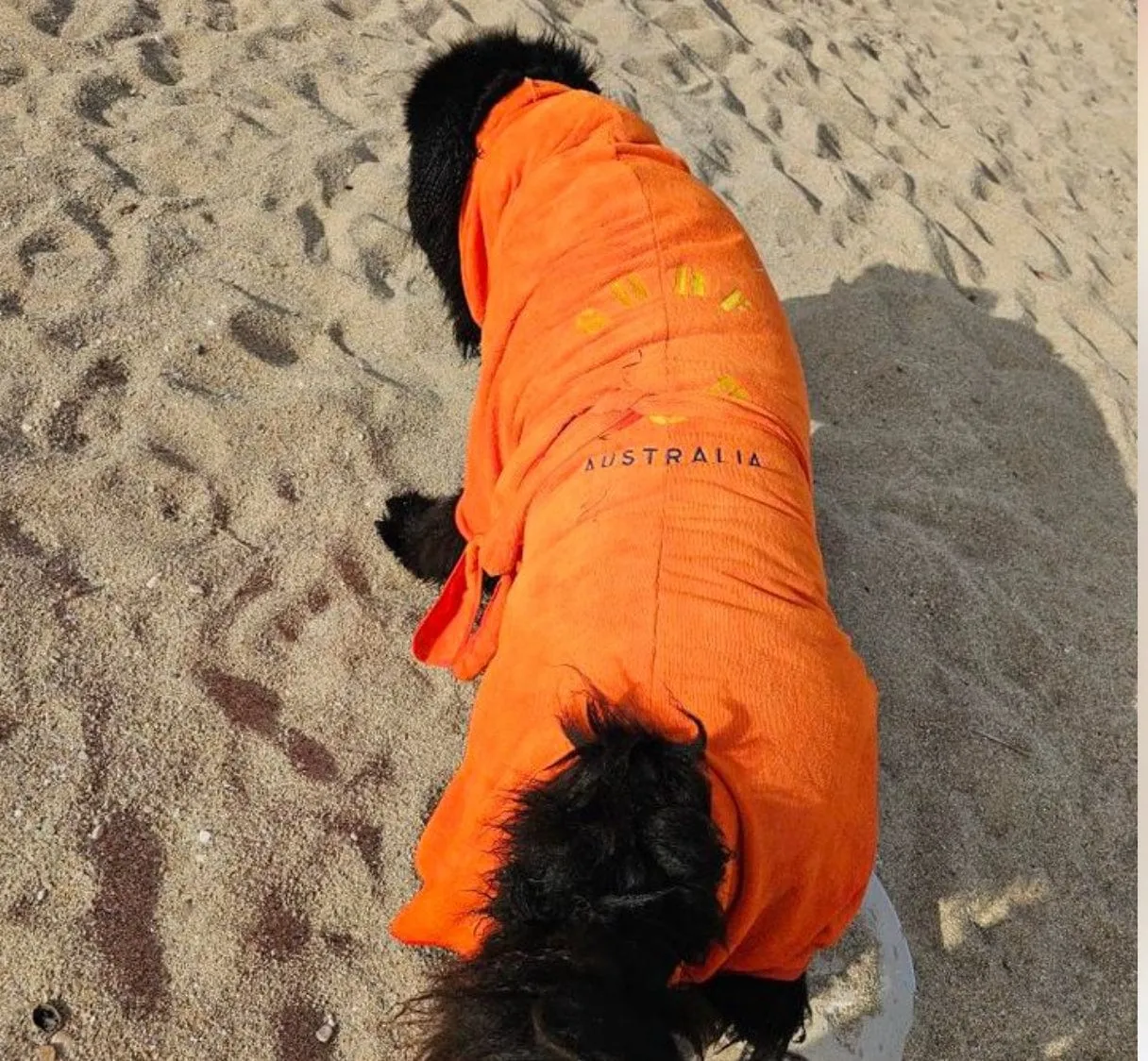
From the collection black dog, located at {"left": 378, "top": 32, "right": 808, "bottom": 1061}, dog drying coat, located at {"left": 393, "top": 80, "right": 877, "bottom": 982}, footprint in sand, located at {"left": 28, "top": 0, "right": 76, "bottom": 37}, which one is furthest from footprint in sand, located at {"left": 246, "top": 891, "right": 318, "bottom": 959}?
footprint in sand, located at {"left": 28, "top": 0, "right": 76, "bottom": 37}

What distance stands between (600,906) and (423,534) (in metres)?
1.19

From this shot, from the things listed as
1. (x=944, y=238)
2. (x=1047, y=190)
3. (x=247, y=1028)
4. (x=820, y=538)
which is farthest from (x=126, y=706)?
(x=1047, y=190)

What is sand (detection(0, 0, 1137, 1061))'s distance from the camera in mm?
1523

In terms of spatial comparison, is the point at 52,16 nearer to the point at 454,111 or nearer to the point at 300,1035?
the point at 454,111

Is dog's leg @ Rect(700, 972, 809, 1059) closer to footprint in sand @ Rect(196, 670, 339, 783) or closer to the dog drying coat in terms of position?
the dog drying coat

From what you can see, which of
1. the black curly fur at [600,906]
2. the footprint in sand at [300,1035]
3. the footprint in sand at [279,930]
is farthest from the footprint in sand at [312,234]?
the black curly fur at [600,906]

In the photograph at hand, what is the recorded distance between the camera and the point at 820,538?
7.41ft

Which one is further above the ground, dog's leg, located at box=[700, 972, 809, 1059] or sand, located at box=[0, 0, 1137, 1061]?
dog's leg, located at box=[700, 972, 809, 1059]

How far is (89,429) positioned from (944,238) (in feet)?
8.49

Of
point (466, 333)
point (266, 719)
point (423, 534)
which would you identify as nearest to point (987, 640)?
point (423, 534)

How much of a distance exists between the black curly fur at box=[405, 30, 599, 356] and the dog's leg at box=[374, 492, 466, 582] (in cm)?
46

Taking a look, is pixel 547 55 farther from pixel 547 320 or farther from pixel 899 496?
pixel 899 496

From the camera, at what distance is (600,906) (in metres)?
0.89

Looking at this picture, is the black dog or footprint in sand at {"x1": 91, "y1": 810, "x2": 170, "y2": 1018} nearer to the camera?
the black dog
